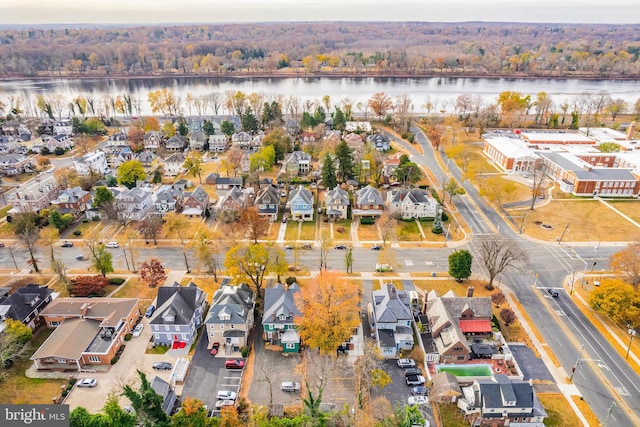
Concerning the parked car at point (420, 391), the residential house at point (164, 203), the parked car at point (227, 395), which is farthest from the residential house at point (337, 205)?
the parked car at point (227, 395)

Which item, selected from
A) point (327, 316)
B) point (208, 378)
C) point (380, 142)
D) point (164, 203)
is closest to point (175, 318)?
point (208, 378)

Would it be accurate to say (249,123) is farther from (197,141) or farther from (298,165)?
(298,165)

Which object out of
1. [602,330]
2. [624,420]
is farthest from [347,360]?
[602,330]

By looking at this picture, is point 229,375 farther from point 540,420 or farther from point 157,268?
point 540,420

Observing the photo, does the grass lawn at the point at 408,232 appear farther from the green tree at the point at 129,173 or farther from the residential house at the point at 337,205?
the green tree at the point at 129,173

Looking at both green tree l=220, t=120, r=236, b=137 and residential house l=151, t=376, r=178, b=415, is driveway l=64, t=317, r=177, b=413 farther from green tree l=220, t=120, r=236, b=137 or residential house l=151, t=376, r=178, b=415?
green tree l=220, t=120, r=236, b=137

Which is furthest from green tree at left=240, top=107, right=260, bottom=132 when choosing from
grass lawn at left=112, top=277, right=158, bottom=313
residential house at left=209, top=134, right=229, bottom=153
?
grass lawn at left=112, top=277, right=158, bottom=313
